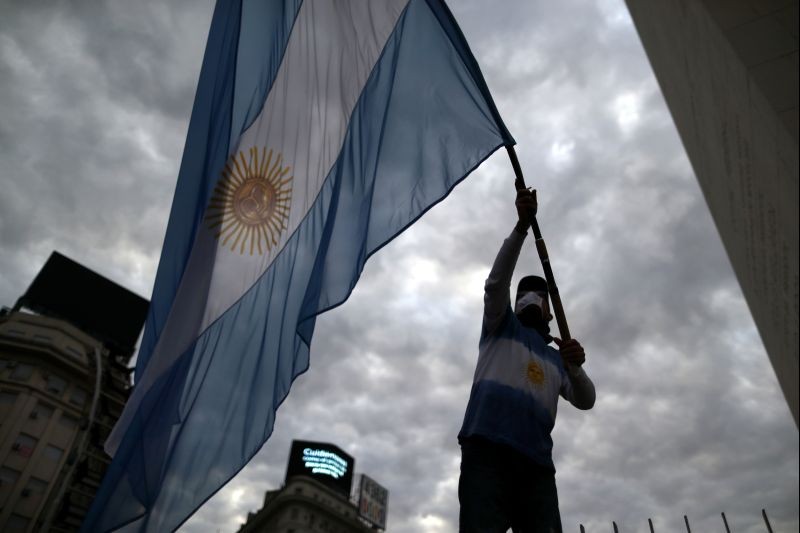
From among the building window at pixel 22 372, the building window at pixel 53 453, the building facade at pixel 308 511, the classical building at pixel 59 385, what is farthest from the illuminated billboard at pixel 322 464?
the building window at pixel 22 372

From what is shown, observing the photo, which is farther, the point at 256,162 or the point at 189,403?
the point at 256,162

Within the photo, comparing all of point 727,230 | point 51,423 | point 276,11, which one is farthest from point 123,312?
point 727,230

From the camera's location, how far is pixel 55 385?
43.2 m

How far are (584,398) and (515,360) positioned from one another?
633 millimetres

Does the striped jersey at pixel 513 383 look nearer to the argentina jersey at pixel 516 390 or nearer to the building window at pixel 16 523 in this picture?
the argentina jersey at pixel 516 390

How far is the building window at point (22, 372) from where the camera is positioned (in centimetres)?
4122

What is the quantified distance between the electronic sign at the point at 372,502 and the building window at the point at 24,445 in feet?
122

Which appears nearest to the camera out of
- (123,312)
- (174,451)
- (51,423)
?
(174,451)

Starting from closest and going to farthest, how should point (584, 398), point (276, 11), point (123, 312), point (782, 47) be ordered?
point (782, 47)
point (584, 398)
point (276, 11)
point (123, 312)

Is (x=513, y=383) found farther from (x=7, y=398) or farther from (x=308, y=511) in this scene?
(x=308, y=511)

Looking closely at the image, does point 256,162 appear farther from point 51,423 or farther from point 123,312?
point 123,312

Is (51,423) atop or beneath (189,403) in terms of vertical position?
atop

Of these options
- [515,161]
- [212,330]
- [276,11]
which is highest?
[276,11]

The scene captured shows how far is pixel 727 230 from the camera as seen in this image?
65.6 inches
